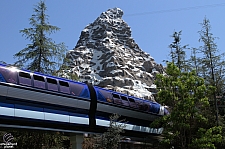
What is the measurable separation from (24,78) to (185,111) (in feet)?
32.4

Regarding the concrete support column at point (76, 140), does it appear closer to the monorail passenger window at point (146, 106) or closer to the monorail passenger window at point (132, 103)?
the monorail passenger window at point (132, 103)

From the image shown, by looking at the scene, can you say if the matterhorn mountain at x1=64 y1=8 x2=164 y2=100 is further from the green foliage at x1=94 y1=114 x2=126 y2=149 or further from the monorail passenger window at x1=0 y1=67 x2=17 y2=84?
the monorail passenger window at x1=0 y1=67 x2=17 y2=84

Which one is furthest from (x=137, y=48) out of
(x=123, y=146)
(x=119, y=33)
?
(x=123, y=146)

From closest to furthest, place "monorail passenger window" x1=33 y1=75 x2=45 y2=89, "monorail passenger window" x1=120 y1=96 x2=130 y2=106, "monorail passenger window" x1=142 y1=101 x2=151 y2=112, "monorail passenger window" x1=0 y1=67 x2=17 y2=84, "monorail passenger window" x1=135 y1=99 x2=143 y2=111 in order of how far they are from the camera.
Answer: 1. "monorail passenger window" x1=0 y1=67 x2=17 y2=84
2. "monorail passenger window" x1=33 y1=75 x2=45 y2=89
3. "monorail passenger window" x1=120 y1=96 x2=130 y2=106
4. "monorail passenger window" x1=135 y1=99 x2=143 y2=111
5. "monorail passenger window" x1=142 y1=101 x2=151 y2=112

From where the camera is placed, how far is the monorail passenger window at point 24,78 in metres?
12.5

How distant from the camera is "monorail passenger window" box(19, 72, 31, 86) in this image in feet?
41.0

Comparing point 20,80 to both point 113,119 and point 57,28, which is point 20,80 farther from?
point 57,28

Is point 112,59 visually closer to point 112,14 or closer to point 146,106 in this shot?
point 112,14

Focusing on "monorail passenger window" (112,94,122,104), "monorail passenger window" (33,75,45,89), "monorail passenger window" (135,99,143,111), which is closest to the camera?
"monorail passenger window" (33,75,45,89)

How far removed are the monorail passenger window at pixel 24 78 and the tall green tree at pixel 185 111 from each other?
29.3 feet

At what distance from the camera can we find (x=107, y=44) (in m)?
91.1

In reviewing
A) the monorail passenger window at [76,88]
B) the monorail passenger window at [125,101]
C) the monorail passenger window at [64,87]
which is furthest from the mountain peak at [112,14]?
the monorail passenger window at [64,87]

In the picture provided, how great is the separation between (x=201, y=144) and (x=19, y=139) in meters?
10.4

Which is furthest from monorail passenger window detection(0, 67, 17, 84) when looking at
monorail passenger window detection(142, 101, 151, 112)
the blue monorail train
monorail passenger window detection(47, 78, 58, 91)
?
monorail passenger window detection(142, 101, 151, 112)
